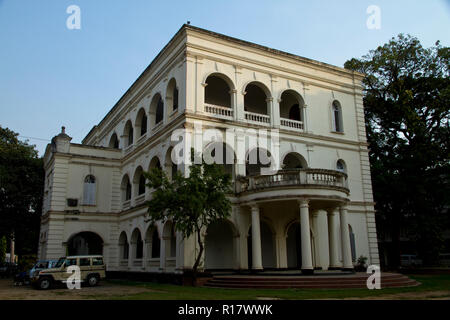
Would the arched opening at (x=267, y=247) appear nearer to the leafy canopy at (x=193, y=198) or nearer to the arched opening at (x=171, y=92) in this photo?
the leafy canopy at (x=193, y=198)

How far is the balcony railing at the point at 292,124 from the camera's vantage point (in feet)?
86.8

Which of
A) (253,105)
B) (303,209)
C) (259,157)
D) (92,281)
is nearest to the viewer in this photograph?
(303,209)

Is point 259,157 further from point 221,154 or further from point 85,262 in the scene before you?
point 85,262

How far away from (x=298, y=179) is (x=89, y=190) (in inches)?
672

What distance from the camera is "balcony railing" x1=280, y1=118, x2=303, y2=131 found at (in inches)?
1041

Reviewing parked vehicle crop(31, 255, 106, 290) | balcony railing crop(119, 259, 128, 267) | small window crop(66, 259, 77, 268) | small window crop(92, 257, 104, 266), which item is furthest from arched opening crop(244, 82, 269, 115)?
small window crop(66, 259, 77, 268)

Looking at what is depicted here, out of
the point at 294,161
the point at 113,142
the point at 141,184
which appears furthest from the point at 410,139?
the point at 113,142

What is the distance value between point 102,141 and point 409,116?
26874mm

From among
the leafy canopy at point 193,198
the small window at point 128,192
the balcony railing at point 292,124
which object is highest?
the balcony railing at point 292,124

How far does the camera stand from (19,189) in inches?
1447

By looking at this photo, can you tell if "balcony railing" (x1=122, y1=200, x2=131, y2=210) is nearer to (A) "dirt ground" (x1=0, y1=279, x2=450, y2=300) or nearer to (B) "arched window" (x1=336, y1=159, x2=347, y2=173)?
(A) "dirt ground" (x1=0, y1=279, x2=450, y2=300)

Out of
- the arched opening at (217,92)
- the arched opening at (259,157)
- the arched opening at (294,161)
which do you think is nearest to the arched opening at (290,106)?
the arched opening at (294,161)

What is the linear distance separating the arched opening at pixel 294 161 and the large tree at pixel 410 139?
322 inches

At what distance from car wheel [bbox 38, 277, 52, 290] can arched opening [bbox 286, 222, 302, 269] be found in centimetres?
1388
